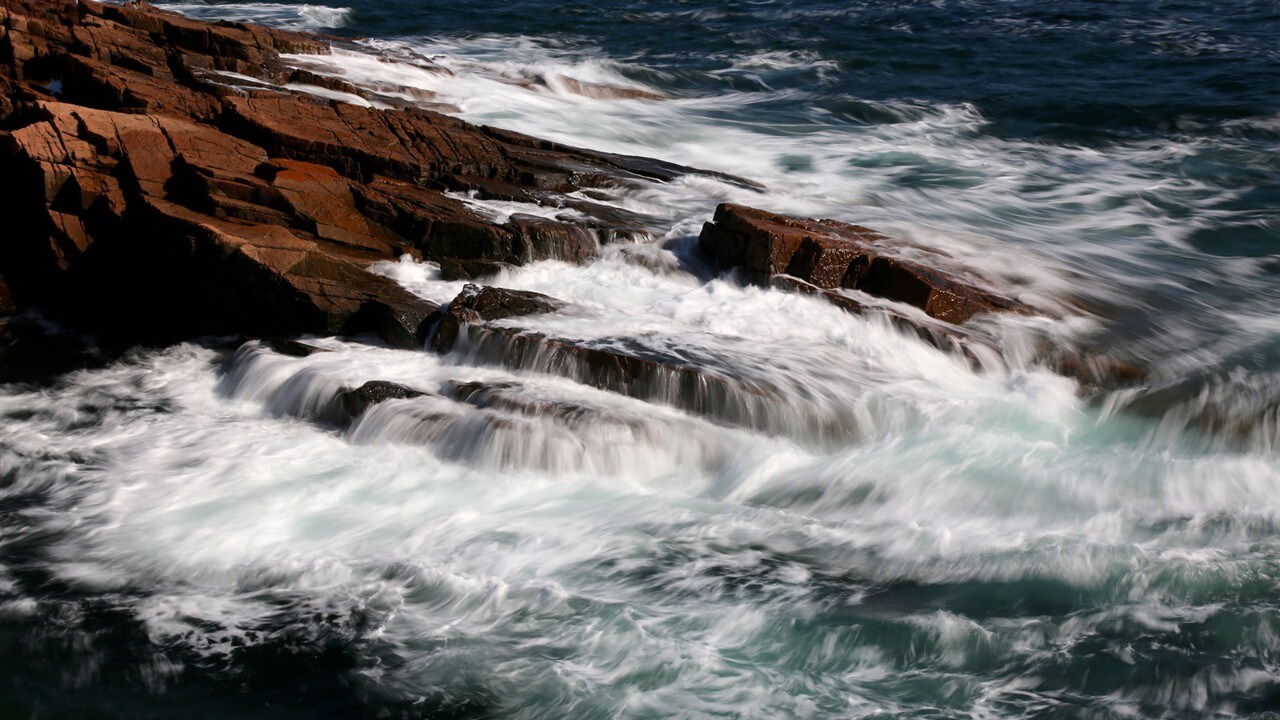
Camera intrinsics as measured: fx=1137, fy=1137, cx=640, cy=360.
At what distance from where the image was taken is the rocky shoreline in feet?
28.9

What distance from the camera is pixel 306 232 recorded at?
934 centimetres

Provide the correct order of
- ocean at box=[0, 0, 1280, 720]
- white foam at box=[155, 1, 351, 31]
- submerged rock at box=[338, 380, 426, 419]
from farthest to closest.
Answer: white foam at box=[155, 1, 351, 31], submerged rock at box=[338, 380, 426, 419], ocean at box=[0, 0, 1280, 720]

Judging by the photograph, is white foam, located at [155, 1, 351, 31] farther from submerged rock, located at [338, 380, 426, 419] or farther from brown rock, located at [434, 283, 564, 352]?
submerged rock, located at [338, 380, 426, 419]

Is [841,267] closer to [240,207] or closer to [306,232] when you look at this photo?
[306,232]

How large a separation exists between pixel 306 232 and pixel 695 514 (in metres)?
4.38

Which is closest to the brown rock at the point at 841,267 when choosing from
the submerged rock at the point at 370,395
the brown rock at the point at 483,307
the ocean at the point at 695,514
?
the ocean at the point at 695,514

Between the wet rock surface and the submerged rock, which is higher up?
the wet rock surface

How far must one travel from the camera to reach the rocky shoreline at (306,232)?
8.80 metres

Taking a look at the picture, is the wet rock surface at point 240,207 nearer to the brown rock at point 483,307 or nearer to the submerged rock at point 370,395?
the brown rock at point 483,307

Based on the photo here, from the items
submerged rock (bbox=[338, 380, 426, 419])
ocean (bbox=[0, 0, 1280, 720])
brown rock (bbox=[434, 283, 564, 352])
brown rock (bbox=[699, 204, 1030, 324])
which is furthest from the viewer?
brown rock (bbox=[699, 204, 1030, 324])

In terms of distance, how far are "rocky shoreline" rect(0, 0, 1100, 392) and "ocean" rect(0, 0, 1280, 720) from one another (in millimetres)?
242

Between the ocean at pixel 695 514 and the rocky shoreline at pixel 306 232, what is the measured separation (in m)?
0.24

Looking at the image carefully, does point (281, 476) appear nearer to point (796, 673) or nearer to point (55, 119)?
point (796, 673)

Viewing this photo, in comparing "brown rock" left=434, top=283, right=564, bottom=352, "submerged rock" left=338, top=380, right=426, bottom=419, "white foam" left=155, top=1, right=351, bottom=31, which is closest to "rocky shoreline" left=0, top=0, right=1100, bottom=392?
"brown rock" left=434, top=283, right=564, bottom=352
